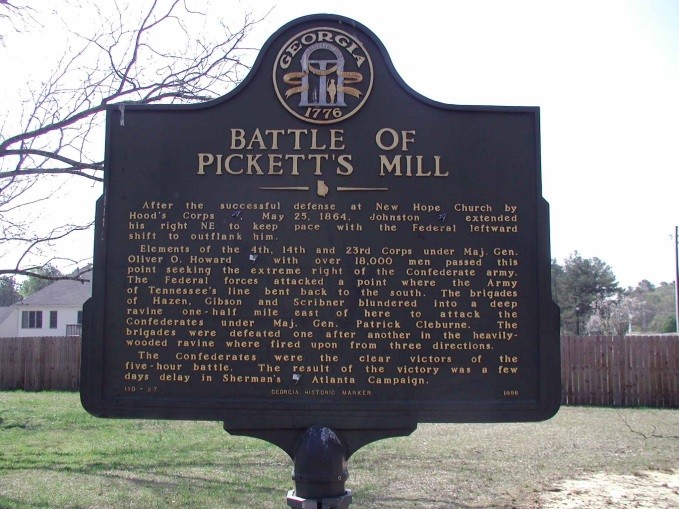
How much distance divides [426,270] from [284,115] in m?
1.42

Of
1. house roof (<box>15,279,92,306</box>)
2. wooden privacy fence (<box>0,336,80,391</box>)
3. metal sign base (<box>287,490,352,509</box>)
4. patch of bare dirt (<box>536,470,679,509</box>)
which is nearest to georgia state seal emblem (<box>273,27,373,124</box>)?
metal sign base (<box>287,490,352,509</box>)

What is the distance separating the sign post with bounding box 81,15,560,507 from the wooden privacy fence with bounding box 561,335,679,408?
14.7 m

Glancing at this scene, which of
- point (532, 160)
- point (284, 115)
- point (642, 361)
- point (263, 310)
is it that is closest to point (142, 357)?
point (263, 310)

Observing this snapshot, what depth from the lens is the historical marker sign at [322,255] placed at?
454cm

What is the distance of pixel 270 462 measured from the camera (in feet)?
34.3

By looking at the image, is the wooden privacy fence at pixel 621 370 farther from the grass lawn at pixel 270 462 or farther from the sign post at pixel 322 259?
the sign post at pixel 322 259

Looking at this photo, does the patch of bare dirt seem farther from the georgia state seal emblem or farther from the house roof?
the house roof

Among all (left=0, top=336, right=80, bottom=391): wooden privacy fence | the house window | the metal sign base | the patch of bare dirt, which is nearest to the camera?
the metal sign base

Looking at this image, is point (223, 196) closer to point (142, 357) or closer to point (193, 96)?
point (142, 357)

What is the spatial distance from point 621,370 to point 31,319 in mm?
40593

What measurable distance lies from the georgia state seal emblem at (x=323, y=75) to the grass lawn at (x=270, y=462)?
484cm

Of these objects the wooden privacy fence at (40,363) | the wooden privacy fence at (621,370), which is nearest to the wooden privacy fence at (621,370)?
the wooden privacy fence at (621,370)

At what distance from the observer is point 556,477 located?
9.71 metres

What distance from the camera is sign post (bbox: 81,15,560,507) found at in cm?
454
